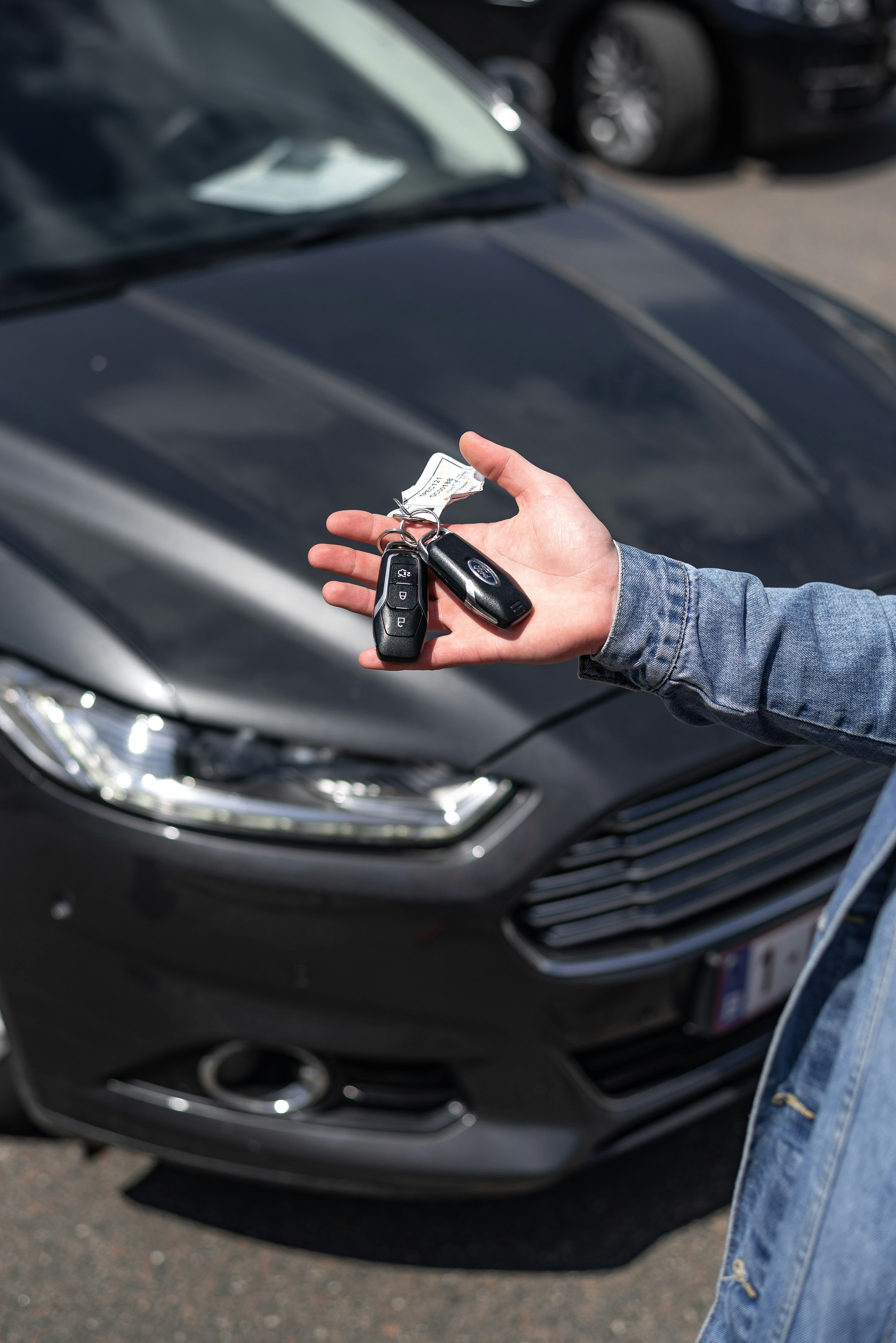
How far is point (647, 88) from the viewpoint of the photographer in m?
6.41

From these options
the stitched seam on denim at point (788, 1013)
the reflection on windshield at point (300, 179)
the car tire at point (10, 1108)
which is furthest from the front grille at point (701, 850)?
the reflection on windshield at point (300, 179)

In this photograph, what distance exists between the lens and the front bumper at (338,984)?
5.50 feet

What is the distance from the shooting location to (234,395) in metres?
2.12

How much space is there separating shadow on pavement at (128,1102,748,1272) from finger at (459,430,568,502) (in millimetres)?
1187

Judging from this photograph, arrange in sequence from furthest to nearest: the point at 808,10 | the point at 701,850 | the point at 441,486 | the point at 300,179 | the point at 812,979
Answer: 1. the point at 808,10
2. the point at 300,179
3. the point at 701,850
4. the point at 441,486
5. the point at 812,979

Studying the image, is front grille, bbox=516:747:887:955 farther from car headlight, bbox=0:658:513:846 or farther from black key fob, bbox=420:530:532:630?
black key fob, bbox=420:530:532:630

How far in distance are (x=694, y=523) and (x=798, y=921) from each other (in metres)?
0.63

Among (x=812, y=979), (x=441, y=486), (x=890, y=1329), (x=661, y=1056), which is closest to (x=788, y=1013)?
(x=812, y=979)

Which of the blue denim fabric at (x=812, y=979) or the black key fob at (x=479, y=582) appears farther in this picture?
the black key fob at (x=479, y=582)

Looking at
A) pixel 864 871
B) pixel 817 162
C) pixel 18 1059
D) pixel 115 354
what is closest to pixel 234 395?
pixel 115 354

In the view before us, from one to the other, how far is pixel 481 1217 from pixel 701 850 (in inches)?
28.7

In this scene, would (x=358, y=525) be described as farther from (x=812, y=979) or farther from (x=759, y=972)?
(x=759, y=972)

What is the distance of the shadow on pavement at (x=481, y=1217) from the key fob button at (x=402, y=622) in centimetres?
112

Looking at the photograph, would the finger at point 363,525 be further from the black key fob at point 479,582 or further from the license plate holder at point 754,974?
the license plate holder at point 754,974
